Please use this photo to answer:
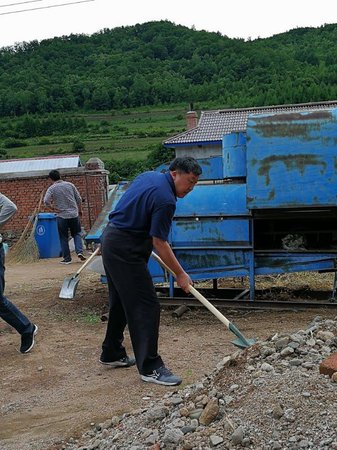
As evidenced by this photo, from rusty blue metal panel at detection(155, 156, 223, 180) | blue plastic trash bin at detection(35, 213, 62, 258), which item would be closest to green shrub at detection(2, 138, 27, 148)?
blue plastic trash bin at detection(35, 213, 62, 258)

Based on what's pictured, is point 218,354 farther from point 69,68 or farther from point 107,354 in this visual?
point 69,68

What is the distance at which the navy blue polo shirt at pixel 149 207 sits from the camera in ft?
14.1

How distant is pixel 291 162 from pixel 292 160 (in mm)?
24

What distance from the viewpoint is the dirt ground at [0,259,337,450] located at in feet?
14.3

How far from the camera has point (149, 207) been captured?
4.41 meters

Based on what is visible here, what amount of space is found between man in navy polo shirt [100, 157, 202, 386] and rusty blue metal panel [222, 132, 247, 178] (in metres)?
2.36

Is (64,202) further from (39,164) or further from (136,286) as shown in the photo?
(39,164)

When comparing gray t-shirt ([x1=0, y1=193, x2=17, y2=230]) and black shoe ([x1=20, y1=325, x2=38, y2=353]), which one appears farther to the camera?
black shoe ([x1=20, y1=325, x2=38, y2=353])

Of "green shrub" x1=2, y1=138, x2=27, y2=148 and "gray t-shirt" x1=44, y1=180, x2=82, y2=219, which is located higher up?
"gray t-shirt" x1=44, y1=180, x2=82, y2=219

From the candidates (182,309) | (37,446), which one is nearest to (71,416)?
(37,446)

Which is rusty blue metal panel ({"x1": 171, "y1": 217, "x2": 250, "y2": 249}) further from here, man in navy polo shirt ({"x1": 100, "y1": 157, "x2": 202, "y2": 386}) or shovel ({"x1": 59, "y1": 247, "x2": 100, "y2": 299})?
man in navy polo shirt ({"x1": 100, "y1": 157, "x2": 202, "y2": 386})

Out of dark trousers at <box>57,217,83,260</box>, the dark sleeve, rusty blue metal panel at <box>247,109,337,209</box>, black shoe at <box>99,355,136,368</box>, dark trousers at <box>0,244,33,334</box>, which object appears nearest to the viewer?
the dark sleeve


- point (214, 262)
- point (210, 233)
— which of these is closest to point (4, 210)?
point (210, 233)

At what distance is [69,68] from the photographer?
194ft
